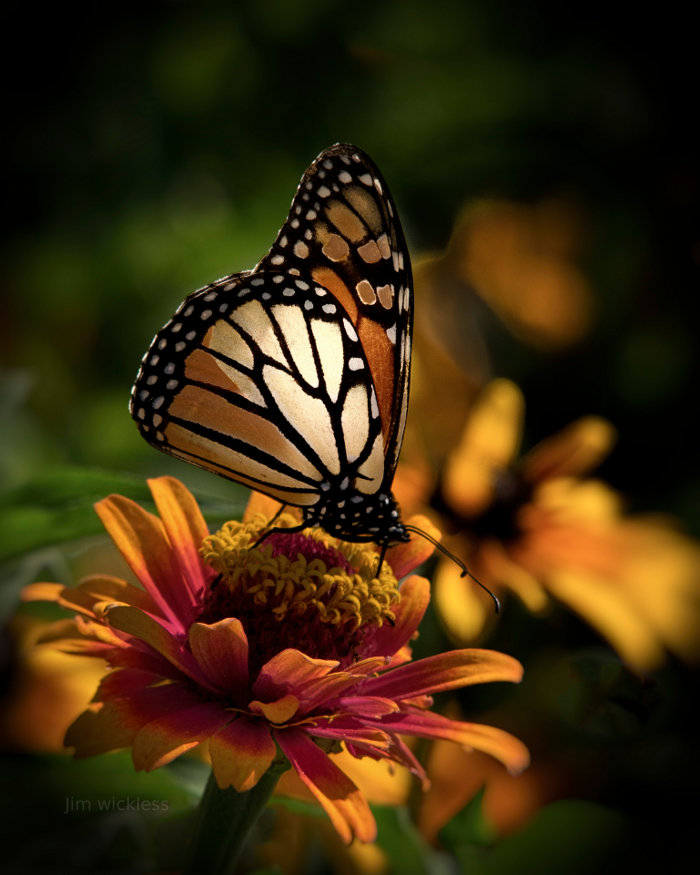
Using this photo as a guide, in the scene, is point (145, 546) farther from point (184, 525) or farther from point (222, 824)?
point (222, 824)

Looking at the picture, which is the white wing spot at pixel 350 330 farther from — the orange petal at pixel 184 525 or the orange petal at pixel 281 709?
the orange petal at pixel 281 709

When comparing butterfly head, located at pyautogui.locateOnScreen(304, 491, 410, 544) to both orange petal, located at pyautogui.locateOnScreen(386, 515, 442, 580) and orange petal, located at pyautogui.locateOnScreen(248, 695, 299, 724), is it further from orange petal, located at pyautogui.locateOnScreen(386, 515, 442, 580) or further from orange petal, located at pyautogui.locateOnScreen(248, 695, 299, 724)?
orange petal, located at pyautogui.locateOnScreen(248, 695, 299, 724)

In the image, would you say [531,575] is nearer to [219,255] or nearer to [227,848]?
[227,848]

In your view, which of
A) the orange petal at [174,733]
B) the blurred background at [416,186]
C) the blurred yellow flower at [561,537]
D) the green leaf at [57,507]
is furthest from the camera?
the blurred background at [416,186]

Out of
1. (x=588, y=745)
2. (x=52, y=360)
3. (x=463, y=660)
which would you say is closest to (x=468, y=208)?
(x=52, y=360)

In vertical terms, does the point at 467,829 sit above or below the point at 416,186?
below

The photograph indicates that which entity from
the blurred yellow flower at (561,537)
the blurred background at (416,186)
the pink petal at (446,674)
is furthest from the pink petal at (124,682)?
the blurred background at (416,186)

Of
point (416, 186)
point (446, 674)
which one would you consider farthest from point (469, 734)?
point (416, 186)
